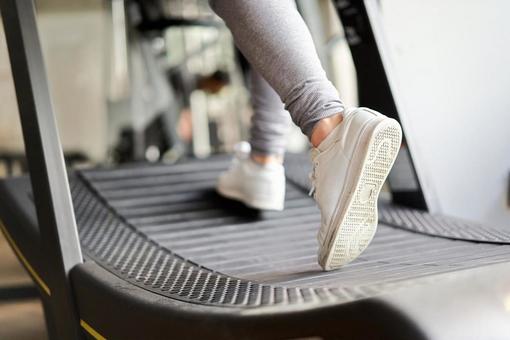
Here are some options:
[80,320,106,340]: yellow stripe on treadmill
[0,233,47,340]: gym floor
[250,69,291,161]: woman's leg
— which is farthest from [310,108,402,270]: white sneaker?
[0,233,47,340]: gym floor

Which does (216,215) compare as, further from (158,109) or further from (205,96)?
(205,96)

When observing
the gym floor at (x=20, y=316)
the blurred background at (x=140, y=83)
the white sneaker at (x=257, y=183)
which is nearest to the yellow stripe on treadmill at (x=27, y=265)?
the gym floor at (x=20, y=316)

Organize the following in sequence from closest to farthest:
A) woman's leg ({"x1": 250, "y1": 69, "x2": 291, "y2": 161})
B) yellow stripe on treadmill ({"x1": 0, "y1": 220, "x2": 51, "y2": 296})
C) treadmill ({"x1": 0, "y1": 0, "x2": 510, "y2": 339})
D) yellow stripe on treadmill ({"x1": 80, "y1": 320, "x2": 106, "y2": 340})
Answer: treadmill ({"x1": 0, "y1": 0, "x2": 510, "y2": 339}) → yellow stripe on treadmill ({"x1": 80, "y1": 320, "x2": 106, "y2": 340}) → yellow stripe on treadmill ({"x1": 0, "y1": 220, "x2": 51, "y2": 296}) → woman's leg ({"x1": 250, "y1": 69, "x2": 291, "y2": 161})

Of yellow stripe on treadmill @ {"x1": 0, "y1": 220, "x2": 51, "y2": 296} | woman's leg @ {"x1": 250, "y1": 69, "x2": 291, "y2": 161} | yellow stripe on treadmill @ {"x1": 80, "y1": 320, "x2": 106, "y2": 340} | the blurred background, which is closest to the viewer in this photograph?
yellow stripe on treadmill @ {"x1": 80, "y1": 320, "x2": 106, "y2": 340}

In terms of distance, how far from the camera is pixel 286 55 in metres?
1.11

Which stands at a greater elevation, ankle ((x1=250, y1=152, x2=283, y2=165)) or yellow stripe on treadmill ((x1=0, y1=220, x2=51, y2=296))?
ankle ((x1=250, y1=152, x2=283, y2=165))

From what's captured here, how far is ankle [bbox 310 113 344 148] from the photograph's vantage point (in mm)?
1102

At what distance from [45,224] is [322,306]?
28.7 inches

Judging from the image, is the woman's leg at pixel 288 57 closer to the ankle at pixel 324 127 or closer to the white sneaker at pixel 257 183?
the ankle at pixel 324 127

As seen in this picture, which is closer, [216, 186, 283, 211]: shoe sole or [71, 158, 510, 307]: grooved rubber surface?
[71, 158, 510, 307]: grooved rubber surface

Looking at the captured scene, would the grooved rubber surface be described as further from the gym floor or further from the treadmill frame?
the gym floor

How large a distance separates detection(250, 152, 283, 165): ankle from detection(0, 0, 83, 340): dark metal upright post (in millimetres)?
505

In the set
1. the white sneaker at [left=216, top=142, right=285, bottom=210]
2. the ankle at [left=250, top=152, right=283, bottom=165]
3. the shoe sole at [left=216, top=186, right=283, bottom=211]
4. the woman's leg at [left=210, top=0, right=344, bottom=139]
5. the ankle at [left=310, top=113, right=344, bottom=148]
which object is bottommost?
the shoe sole at [left=216, top=186, right=283, bottom=211]

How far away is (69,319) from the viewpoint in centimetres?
129
